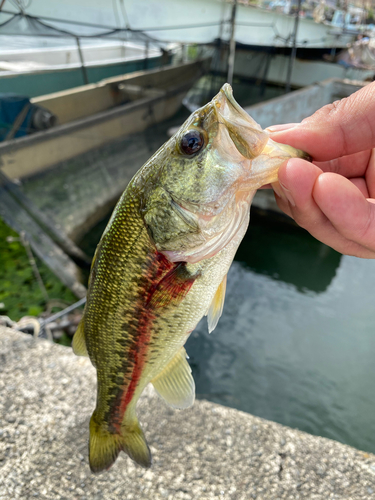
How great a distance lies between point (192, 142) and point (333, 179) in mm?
542

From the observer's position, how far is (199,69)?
11.4 meters

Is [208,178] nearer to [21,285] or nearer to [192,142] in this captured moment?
[192,142]

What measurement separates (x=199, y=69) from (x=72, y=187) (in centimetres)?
653

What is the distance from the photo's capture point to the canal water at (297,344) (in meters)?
4.75

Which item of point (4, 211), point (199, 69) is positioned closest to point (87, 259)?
point (4, 211)

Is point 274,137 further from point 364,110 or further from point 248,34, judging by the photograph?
point 248,34

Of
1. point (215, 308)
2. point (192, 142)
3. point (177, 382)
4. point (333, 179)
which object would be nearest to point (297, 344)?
point (177, 382)

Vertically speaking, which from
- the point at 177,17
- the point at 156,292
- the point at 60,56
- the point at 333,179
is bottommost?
the point at 156,292

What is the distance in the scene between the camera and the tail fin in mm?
1755

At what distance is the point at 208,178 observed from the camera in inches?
50.7

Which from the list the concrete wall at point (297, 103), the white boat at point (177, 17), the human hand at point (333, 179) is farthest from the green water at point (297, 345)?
the white boat at point (177, 17)

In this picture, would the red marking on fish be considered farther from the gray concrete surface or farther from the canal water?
the canal water

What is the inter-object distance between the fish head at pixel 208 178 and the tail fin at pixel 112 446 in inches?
43.0

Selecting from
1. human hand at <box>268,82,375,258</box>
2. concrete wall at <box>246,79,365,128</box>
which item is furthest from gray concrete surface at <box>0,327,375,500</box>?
concrete wall at <box>246,79,365,128</box>
